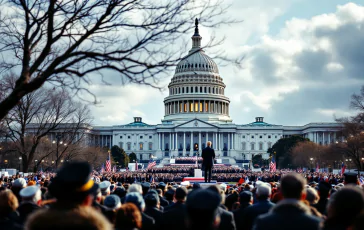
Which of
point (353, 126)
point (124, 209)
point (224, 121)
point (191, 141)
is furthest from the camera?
point (224, 121)

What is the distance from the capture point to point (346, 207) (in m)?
6.19

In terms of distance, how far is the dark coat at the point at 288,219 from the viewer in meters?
5.92

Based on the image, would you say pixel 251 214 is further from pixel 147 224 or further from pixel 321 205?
pixel 321 205

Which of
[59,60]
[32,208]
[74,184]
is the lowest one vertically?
[32,208]

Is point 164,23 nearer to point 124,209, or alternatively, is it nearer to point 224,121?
point 124,209

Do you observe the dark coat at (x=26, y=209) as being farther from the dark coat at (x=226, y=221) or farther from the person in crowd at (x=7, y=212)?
the dark coat at (x=226, y=221)

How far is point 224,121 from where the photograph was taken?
540 ft

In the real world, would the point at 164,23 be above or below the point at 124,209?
above

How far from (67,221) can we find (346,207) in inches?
134

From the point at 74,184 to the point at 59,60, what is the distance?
24.0ft

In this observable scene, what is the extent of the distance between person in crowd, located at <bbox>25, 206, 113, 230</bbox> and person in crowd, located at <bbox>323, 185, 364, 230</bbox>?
3.07 m

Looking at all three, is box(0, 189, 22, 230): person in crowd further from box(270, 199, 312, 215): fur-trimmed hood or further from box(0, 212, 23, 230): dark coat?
box(270, 199, 312, 215): fur-trimmed hood

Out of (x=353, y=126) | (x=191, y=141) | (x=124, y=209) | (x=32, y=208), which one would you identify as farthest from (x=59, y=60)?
(x=191, y=141)

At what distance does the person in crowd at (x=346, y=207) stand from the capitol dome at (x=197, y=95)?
505 ft
